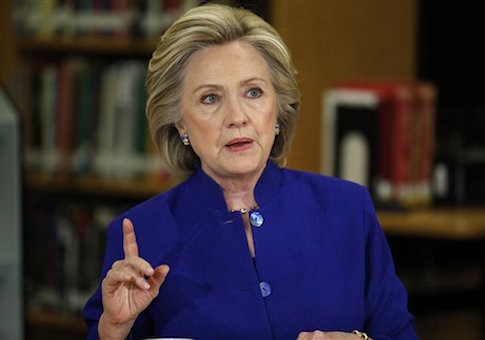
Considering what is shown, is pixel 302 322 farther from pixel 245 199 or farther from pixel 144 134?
pixel 144 134

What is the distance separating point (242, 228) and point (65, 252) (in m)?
3.01

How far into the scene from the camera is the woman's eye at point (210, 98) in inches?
80.0

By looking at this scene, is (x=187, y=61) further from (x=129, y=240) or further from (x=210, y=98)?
(x=129, y=240)

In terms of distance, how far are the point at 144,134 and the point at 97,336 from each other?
2.65 metres

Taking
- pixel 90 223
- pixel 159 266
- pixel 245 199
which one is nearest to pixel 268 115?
pixel 245 199

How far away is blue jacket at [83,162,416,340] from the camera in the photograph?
6.56 feet

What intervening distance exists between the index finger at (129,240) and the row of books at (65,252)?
2945 millimetres

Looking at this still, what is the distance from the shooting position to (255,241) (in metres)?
2.05

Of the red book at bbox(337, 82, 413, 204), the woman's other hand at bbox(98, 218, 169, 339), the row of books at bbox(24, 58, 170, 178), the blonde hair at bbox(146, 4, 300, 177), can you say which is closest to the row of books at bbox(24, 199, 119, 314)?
the row of books at bbox(24, 58, 170, 178)

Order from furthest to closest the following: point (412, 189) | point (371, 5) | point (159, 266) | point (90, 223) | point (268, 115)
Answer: point (90, 223) < point (371, 5) < point (412, 189) < point (268, 115) < point (159, 266)

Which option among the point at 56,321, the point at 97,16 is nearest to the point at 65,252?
the point at 56,321

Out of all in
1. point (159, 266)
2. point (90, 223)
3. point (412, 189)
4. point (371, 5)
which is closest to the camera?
point (159, 266)

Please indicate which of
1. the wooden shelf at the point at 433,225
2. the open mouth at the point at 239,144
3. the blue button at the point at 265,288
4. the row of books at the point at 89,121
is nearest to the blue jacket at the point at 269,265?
the blue button at the point at 265,288

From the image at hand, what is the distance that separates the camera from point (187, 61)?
2041mm
